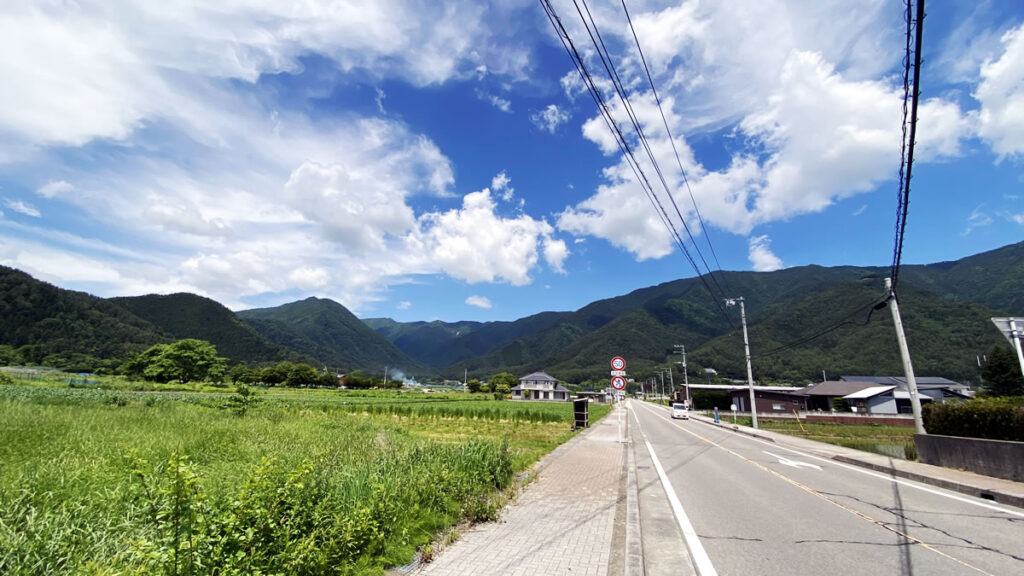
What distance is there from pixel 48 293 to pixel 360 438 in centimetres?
14388

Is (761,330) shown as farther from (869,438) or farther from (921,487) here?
(921,487)

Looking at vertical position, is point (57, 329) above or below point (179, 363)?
above

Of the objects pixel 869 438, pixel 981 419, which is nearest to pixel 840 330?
pixel 869 438

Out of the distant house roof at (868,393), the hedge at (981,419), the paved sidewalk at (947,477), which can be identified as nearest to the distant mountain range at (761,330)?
the distant house roof at (868,393)

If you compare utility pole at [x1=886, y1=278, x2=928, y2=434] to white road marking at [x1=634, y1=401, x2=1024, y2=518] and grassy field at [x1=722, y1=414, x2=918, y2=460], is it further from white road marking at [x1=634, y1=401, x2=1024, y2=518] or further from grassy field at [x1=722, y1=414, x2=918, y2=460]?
A: white road marking at [x1=634, y1=401, x2=1024, y2=518]

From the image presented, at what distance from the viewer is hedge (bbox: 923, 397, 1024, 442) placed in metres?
10.2

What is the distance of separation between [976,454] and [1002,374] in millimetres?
59865

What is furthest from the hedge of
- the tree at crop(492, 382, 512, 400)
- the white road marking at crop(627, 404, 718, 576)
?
the tree at crop(492, 382, 512, 400)

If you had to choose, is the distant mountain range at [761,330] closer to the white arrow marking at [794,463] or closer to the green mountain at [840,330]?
the green mountain at [840,330]

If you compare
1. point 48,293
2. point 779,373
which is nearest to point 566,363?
point 779,373

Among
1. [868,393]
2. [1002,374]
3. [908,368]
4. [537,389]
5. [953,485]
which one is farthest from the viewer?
[537,389]

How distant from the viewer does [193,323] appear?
14288 cm

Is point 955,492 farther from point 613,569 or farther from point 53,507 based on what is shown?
point 53,507

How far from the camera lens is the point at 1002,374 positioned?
157 ft
